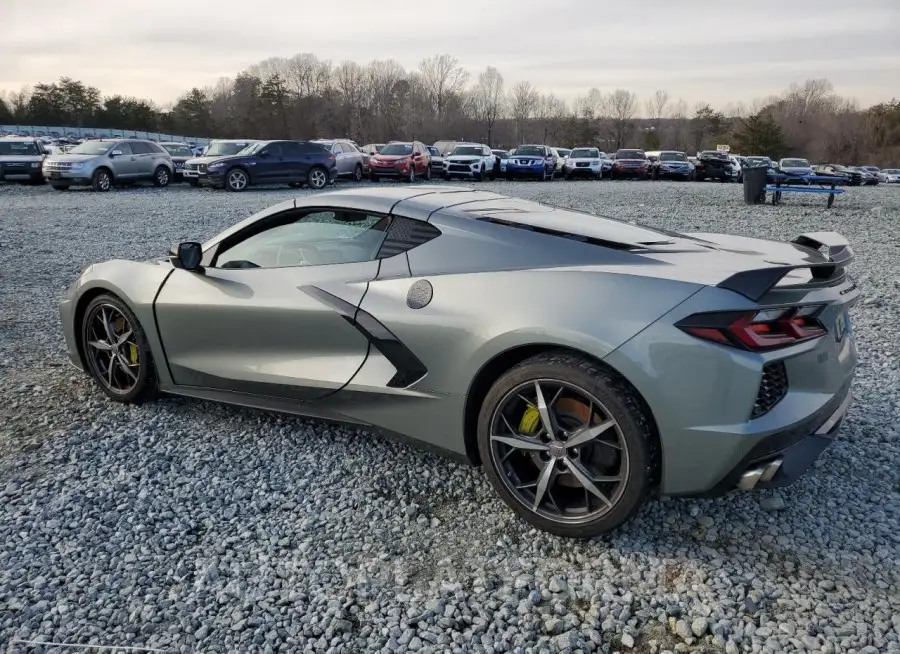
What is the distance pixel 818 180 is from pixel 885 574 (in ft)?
57.2

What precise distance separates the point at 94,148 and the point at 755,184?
18.5 m

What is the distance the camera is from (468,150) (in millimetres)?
27484

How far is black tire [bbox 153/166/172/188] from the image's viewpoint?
21.7 meters

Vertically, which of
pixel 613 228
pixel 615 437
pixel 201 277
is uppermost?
pixel 613 228

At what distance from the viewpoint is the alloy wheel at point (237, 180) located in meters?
20.6

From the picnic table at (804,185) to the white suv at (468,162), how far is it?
11.9 meters

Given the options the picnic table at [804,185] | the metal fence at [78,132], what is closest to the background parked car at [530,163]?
the picnic table at [804,185]

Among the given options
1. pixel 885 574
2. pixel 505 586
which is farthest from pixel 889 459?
pixel 505 586

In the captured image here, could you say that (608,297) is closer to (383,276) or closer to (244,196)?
(383,276)

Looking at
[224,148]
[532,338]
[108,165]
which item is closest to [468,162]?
[224,148]

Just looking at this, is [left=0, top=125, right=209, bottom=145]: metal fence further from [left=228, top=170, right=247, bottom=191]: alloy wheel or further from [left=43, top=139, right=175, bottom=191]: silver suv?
[left=228, top=170, right=247, bottom=191]: alloy wheel

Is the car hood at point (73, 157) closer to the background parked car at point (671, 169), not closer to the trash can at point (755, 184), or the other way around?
the trash can at point (755, 184)

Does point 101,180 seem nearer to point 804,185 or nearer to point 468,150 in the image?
point 468,150

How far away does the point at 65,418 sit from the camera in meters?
4.08
